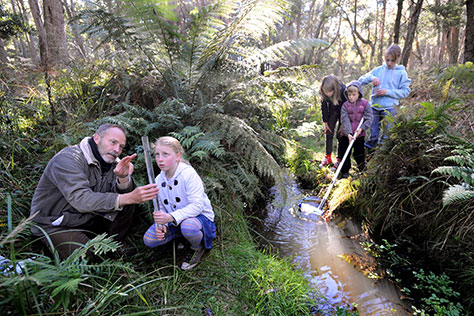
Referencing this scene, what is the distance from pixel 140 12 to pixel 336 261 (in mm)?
3836

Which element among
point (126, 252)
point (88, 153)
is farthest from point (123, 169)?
point (126, 252)

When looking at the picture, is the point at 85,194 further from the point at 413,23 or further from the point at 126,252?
the point at 413,23

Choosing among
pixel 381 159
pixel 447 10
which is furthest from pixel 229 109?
pixel 447 10

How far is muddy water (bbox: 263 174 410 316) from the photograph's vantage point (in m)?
2.19

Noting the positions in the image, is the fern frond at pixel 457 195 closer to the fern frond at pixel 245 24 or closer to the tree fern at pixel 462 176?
the tree fern at pixel 462 176

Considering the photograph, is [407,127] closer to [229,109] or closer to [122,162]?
[229,109]

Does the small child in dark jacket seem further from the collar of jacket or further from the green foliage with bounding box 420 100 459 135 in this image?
the collar of jacket

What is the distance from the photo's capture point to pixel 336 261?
8.87 ft

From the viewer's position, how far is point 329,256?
110 inches

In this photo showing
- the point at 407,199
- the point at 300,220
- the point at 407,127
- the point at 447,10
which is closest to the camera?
the point at 407,199

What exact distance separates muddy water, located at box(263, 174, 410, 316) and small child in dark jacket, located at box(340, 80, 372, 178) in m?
1.19

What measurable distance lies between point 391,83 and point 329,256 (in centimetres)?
308

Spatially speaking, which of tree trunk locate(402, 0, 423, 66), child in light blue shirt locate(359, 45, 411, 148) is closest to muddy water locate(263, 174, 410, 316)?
child in light blue shirt locate(359, 45, 411, 148)

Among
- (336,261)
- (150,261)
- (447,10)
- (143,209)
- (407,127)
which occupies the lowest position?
(336,261)
